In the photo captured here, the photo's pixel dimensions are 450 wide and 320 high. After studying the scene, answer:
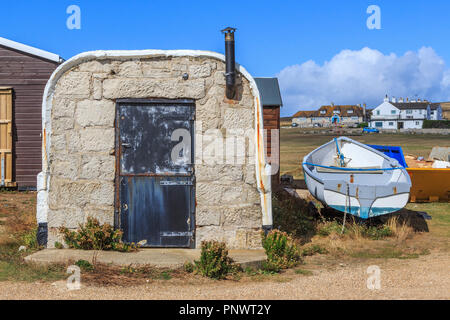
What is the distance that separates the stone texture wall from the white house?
3512 inches

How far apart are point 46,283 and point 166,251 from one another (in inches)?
73.9

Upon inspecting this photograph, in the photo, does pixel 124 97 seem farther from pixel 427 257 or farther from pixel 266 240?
pixel 427 257

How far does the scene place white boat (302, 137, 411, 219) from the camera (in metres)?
9.29

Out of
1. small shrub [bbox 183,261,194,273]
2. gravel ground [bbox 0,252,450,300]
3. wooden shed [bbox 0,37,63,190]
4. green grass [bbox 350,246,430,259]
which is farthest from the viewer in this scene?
wooden shed [bbox 0,37,63,190]

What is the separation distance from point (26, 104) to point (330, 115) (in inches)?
3730

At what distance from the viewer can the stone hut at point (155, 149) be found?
729cm

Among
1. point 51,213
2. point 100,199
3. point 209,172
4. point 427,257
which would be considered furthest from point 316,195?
point 51,213

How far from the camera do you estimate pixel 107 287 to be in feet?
18.9

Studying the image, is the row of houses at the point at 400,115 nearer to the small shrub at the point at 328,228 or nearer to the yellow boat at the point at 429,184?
the yellow boat at the point at 429,184

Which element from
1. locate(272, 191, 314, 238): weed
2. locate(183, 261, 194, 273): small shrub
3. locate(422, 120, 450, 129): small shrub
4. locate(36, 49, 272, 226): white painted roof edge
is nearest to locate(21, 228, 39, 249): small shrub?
locate(36, 49, 272, 226): white painted roof edge

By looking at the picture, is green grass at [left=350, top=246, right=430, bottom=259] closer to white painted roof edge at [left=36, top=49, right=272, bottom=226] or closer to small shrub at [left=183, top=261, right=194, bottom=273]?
white painted roof edge at [left=36, top=49, right=272, bottom=226]

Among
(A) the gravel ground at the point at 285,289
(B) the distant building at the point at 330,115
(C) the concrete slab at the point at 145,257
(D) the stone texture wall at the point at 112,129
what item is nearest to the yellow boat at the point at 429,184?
(A) the gravel ground at the point at 285,289

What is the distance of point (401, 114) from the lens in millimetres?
91812

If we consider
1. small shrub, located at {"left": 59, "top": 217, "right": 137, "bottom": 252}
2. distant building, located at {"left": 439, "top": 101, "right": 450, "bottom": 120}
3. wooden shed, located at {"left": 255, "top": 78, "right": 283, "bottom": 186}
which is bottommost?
small shrub, located at {"left": 59, "top": 217, "right": 137, "bottom": 252}
